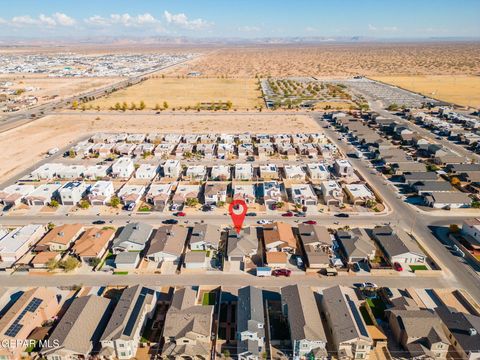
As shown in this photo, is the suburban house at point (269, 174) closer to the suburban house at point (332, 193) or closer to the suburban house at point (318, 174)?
the suburban house at point (318, 174)

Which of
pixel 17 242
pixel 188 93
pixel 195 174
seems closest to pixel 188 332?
pixel 17 242

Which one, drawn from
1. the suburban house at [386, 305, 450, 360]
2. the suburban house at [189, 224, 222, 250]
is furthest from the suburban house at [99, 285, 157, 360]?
the suburban house at [386, 305, 450, 360]

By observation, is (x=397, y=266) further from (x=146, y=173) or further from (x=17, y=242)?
(x=17, y=242)

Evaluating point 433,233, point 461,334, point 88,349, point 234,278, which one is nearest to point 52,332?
point 88,349

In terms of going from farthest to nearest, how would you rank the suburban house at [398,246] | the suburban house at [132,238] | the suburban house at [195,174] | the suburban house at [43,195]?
1. the suburban house at [195,174]
2. the suburban house at [43,195]
3. the suburban house at [132,238]
4. the suburban house at [398,246]

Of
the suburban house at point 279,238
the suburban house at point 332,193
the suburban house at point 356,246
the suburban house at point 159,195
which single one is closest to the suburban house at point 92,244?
the suburban house at point 159,195

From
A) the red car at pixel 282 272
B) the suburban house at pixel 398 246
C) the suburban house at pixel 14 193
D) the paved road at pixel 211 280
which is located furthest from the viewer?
the suburban house at pixel 14 193

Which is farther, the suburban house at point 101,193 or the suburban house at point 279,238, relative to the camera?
the suburban house at point 101,193

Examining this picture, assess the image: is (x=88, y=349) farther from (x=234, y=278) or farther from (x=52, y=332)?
(x=234, y=278)
